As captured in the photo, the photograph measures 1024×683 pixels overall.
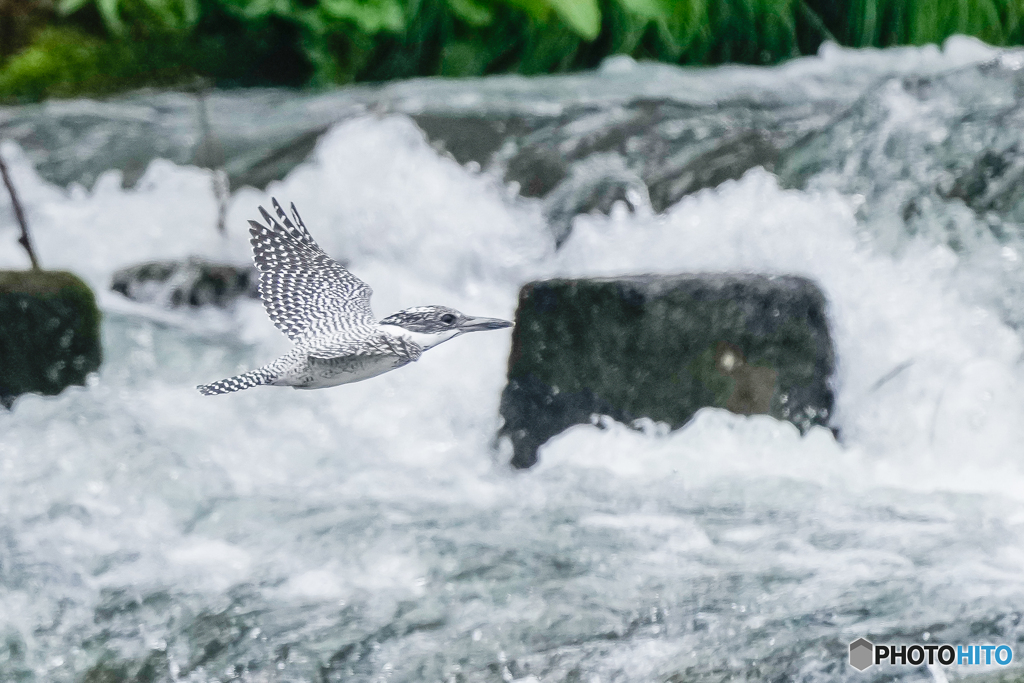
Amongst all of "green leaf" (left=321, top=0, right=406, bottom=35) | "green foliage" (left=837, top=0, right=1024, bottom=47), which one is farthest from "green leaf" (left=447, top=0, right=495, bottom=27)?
"green foliage" (left=837, top=0, right=1024, bottom=47)

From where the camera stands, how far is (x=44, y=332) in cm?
445

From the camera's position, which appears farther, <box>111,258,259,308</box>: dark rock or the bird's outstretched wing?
<box>111,258,259,308</box>: dark rock

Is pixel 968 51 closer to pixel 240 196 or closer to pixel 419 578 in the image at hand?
pixel 240 196

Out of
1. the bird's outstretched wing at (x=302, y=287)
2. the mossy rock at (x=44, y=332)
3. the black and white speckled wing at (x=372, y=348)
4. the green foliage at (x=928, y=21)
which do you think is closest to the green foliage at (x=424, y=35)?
the green foliage at (x=928, y=21)

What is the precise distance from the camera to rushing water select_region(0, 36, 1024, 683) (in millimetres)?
2914

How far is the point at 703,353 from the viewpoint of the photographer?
3.98m

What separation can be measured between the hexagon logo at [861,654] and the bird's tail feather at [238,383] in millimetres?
1422

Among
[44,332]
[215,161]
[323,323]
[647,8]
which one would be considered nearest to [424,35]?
[647,8]

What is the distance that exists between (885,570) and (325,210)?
390cm

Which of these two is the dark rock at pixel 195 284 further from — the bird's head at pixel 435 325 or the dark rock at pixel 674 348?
the bird's head at pixel 435 325

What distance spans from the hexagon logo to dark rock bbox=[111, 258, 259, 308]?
3.59 m

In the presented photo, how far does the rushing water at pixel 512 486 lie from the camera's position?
2.91 meters

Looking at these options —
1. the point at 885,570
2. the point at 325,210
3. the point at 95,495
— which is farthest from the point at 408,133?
the point at 885,570

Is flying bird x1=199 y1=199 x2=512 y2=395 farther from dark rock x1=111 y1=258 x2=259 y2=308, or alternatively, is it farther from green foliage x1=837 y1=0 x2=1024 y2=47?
green foliage x1=837 y1=0 x2=1024 y2=47
